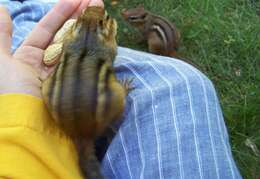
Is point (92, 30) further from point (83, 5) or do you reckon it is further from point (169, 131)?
point (169, 131)

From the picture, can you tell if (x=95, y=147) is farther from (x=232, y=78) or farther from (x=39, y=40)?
(x=232, y=78)

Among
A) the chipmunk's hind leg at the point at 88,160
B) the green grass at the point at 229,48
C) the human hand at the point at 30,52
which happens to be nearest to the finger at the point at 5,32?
the human hand at the point at 30,52

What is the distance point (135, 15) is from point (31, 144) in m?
1.64

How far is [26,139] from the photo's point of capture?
1418mm

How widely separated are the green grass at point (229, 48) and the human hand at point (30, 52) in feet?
3.07

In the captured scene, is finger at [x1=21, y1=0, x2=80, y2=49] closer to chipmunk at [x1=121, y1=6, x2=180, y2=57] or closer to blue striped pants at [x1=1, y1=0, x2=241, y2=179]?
blue striped pants at [x1=1, y1=0, x2=241, y2=179]

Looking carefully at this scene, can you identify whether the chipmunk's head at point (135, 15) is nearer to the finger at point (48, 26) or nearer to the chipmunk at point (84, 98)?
the finger at point (48, 26)

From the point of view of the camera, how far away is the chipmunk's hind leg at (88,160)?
4.96 ft

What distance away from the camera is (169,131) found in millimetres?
1552

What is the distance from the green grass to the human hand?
3.07 feet

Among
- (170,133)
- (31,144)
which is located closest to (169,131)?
(170,133)

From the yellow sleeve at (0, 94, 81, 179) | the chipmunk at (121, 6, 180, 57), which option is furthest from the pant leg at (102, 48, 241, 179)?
the chipmunk at (121, 6, 180, 57)

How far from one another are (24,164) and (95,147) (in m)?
0.35

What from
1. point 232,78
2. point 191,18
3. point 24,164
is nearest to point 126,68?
point 24,164
